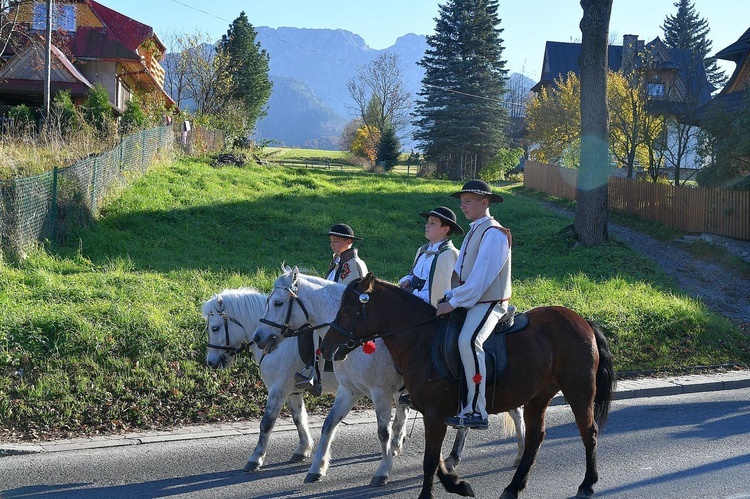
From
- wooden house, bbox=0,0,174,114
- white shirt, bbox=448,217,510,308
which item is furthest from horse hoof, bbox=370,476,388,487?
wooden house, bbox=0,0,174,114

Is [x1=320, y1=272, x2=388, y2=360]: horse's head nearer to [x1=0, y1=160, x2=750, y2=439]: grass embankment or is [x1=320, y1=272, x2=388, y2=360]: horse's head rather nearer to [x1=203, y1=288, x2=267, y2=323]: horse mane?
[x1=203, y1=288, x2=267, y2=323]: horse mane

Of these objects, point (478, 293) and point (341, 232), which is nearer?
point (478, 293)

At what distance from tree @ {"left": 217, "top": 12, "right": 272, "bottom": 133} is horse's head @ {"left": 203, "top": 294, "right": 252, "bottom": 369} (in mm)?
48036

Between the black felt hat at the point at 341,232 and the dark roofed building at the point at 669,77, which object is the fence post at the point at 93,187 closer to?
the black felt hat at the point at 341,232

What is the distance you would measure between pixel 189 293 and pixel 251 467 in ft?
Result: 17.7

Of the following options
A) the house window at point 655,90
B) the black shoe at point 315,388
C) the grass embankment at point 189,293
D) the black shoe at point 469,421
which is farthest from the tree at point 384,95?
the black shoe at point 469,421

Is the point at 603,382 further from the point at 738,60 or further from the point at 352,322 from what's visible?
the point at 738,60

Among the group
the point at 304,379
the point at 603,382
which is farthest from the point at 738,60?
the point at 304,379

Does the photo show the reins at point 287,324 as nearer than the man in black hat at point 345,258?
Yes

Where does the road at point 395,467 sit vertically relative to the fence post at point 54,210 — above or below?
below

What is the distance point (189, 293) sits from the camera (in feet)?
40.4

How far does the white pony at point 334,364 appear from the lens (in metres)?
7.15

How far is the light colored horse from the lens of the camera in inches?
302

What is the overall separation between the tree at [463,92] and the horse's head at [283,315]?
140 ft
